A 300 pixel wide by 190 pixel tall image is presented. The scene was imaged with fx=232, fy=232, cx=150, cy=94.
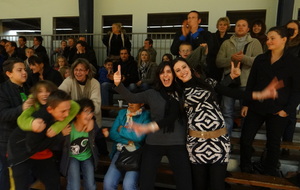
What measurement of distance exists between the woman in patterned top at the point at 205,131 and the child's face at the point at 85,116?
0.97 meters

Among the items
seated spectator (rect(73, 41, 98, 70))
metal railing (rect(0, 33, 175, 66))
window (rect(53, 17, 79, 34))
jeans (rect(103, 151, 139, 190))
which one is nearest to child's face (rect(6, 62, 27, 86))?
jeans (rect(103, 151, 139, 190))

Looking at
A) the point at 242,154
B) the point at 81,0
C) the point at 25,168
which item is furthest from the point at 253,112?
the point at 81,0

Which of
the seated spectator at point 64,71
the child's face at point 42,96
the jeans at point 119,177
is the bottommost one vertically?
the jeans at point 119,177

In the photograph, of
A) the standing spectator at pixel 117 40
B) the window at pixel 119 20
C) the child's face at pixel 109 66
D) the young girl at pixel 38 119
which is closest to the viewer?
the young girl at pixel 38 119

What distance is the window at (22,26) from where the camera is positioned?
8711 mm

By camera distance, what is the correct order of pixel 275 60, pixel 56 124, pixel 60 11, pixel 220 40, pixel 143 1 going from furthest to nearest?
pixel 60 11 → pixel 143 1 → pixel 220 40 → pixel 275 60 → pixel 56 124

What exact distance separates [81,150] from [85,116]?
39 centimetres

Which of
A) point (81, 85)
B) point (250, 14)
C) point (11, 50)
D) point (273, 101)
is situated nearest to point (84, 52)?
point (11, 50)

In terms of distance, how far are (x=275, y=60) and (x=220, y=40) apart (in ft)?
4.67

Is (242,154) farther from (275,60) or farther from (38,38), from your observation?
(38,38)

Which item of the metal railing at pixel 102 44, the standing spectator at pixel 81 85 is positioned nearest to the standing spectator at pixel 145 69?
the standing spectator at pixel 81 85

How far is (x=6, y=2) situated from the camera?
8.66 meters

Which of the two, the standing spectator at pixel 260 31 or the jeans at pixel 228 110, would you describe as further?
the standing spectator at pixel 260 31

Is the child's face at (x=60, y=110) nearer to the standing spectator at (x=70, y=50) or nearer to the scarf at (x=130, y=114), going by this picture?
the scarf at (x=130, y=114)
